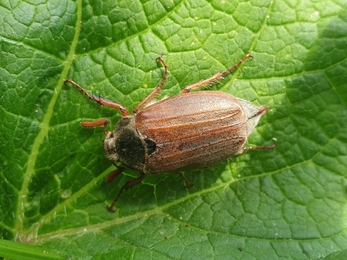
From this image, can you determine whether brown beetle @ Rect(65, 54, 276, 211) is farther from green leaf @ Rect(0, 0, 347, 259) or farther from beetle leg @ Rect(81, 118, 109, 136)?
green leaf @ Rect(0, 0, 347, 259)

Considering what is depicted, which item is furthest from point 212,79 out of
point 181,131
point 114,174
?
point 114,174

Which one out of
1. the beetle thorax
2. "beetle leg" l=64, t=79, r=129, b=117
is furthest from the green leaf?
the beetle thorax

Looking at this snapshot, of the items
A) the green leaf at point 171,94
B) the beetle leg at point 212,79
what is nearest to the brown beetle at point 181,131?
the beetle leg at point 212,79

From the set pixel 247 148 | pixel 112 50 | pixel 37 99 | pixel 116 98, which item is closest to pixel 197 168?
pixel 247 148

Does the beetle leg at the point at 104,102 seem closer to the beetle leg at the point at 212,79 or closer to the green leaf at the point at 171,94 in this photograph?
the green leaf at the point at 171,94

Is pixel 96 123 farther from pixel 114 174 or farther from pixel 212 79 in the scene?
pixel 212 79
